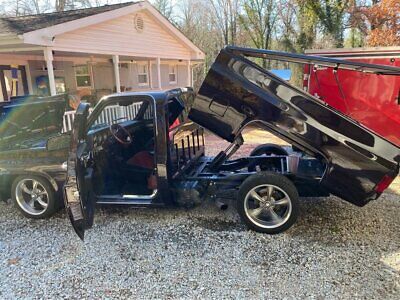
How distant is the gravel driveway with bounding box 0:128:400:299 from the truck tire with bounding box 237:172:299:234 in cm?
16

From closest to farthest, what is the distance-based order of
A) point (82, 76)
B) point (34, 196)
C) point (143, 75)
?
point (34, 196)
point (82, 76)
point (143, 75)

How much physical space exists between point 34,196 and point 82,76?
38.8 feet

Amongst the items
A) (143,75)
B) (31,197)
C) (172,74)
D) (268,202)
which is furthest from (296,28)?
(31,197)

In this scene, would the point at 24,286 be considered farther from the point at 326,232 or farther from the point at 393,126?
the point at 393,126

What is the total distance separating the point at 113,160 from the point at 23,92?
32.8 ft

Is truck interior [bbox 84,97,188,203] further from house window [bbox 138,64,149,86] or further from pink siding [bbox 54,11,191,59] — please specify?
house window [bbox 138,64,149,86]

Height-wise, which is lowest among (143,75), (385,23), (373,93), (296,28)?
(143,75)

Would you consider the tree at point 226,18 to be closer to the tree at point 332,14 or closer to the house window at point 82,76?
the tree at point 332,14

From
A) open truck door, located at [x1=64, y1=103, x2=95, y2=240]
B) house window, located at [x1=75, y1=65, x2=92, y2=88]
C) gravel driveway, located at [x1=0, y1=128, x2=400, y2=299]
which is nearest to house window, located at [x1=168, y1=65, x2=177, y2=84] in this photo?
house window, located at [x1=75, y1=65, x2=92, y2=88]

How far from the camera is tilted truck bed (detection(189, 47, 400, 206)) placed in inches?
137

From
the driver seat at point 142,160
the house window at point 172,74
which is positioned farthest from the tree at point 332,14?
the driver seat at point 142,160

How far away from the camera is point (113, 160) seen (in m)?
4.70

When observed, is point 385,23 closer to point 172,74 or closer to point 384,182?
point 172,74

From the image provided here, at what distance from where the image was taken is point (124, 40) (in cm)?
1327
